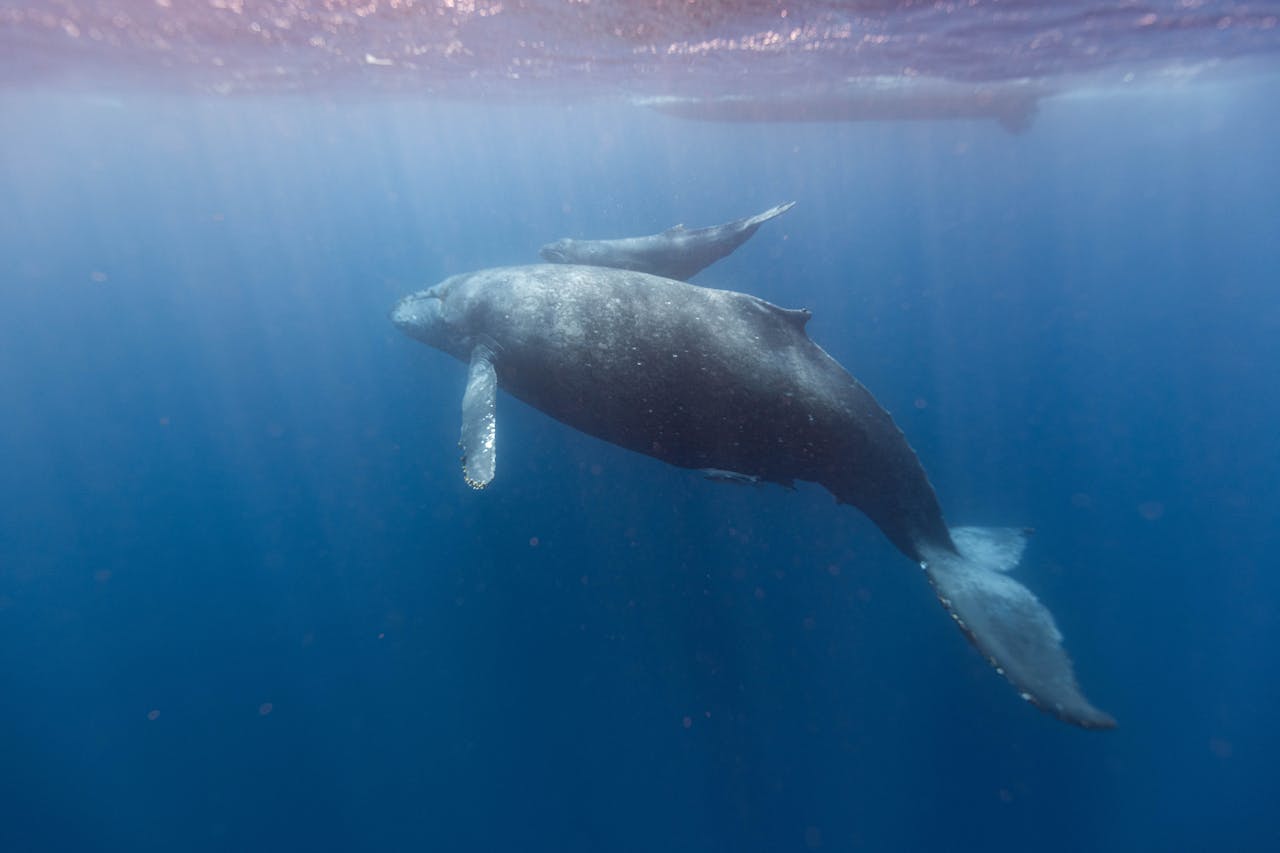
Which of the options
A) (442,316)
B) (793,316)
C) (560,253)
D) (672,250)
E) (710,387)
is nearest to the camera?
(710,387)

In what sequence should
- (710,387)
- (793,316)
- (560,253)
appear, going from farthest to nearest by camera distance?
(560,253), (793,316), (710,387)

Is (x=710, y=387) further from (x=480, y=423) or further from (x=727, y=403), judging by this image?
(x=480, y=423)

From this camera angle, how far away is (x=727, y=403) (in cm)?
705

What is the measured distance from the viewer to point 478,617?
A: 16094mm

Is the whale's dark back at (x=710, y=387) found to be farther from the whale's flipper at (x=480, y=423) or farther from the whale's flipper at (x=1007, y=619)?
the whale's flipper at (x=1007, y=619)

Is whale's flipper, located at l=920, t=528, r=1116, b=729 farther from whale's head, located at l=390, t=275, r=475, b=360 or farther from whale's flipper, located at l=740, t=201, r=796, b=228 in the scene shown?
whale's head, located at l=390, t=275, r=475, b=360

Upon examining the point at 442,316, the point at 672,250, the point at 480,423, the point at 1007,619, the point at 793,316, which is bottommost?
the point at 1007,619

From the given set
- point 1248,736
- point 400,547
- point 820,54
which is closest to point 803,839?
point 400,547

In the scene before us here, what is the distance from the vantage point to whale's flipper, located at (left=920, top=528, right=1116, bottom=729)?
5.29m

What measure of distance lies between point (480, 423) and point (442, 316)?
124 inches

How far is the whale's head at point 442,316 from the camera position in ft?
31.2

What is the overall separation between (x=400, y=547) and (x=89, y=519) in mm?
16882

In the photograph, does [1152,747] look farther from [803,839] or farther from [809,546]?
[809,546]

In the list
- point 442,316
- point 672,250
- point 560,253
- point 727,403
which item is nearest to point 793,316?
point 727,403
